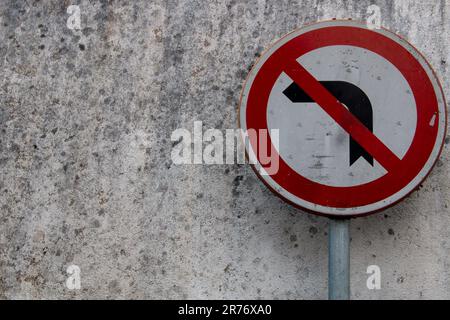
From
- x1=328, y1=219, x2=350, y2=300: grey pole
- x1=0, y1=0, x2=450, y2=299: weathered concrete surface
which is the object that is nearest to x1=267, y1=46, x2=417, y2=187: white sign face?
x1=328, y1=219, x2=350, y2=300: grey pole

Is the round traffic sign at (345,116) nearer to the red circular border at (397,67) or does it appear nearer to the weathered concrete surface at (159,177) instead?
the red circular border at (397,67)

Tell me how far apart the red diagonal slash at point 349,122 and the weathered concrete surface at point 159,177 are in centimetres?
35

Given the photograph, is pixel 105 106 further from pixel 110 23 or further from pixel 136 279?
pixel 136 279

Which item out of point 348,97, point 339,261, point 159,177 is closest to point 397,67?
point 348,97

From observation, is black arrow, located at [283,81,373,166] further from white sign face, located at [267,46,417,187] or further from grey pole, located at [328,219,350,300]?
grey pole, located at [328,219,350,300]

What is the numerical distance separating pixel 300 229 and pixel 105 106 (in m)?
0.87

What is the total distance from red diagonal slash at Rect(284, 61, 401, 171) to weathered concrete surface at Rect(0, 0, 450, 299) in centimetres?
35

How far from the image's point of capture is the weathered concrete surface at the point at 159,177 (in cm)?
227

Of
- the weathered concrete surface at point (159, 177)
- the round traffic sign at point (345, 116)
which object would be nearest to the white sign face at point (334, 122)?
the round traffic sign at point (345, 116)

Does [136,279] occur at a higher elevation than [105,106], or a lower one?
lower

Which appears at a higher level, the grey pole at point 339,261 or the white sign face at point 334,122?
the white sign face at point 334,122

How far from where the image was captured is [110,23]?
96.3 inches

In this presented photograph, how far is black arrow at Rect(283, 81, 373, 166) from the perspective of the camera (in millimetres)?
2016

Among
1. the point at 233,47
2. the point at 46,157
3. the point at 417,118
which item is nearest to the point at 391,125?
the point at 417,118
